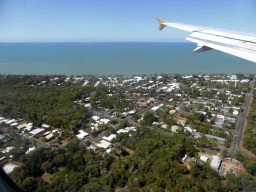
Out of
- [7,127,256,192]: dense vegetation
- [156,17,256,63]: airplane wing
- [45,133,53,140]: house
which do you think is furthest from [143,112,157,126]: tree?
[156,17,256,63]: airplane wing

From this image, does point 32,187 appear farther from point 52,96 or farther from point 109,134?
point 52,96

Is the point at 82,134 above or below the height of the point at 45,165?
below

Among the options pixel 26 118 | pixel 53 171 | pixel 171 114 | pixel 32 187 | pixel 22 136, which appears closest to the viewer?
pixel 32 187

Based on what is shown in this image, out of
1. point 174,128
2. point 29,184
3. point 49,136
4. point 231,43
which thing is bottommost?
point 49,136

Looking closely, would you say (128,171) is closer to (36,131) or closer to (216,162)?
(216,162)

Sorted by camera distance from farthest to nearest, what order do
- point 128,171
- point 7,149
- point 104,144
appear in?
point 104,144, point 7,149, point 128,171

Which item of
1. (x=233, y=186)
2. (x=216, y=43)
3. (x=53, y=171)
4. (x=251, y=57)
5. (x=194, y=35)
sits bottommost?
(x=53, y=171)

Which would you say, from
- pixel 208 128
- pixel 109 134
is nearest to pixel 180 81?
pixel 208 128

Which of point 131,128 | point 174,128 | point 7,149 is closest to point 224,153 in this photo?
point 174,128

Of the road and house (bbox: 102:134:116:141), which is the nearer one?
the road

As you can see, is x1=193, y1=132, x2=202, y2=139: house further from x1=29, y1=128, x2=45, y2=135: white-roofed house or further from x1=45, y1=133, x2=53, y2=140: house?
x1=29, y1=128, x2=45, y2=135: white-roofed house

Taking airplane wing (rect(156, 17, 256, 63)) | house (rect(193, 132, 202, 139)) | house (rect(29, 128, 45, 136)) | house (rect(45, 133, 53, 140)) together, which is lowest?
house (rect(45, 133, 53, 140))
